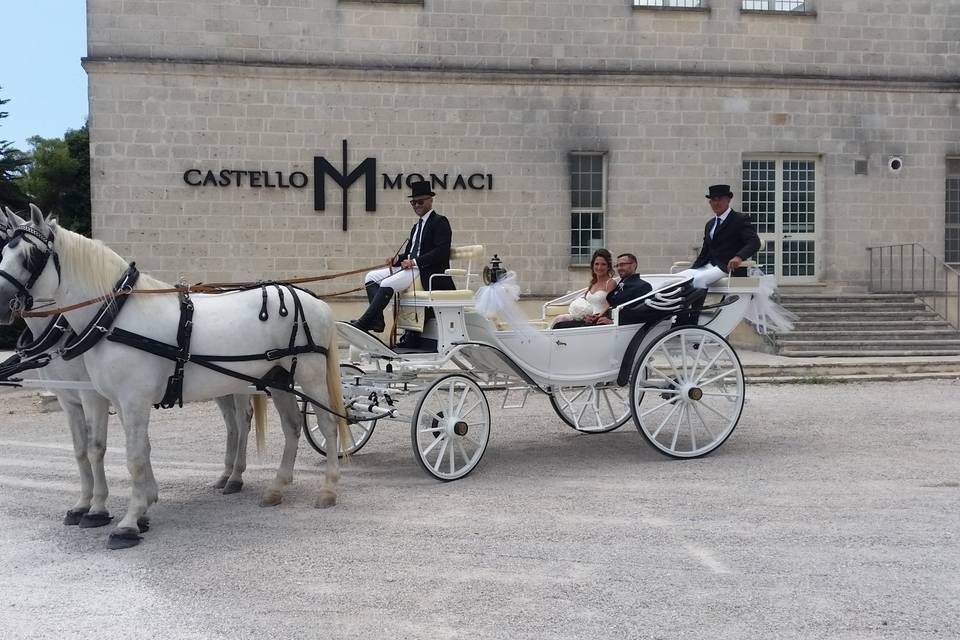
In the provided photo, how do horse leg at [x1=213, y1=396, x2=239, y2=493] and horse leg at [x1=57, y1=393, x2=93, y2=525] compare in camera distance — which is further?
horse leg at [x1=213, y1=396, x2=239, y2=493]

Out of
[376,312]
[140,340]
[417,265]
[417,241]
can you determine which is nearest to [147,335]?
[140,340]

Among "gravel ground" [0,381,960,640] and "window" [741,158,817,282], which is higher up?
"window" [741,158,817,282]

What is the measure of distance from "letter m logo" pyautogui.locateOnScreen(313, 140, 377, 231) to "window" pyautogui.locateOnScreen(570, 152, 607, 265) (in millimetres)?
3367

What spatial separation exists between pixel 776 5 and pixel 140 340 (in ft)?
45.8

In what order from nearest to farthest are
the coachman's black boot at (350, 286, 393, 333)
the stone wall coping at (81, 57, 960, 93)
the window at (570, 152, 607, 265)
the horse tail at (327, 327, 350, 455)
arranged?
the horse tail at (327, 327, 350, 455)
the coachman's black boot at (350, 286, 393, 333)
the stone wall coping at (81, 57, 960, 93)
the window at (570, 152, 607, 265)

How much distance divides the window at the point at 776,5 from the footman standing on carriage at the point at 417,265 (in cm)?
1069

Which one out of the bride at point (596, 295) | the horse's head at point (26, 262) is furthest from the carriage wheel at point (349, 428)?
the horse's head at point (26, 262)

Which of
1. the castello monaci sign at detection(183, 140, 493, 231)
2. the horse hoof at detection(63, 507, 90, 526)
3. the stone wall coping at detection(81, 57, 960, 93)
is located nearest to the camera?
the horse hoof at detection(63, 507, 90, 526)

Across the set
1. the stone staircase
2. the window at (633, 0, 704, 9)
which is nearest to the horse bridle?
the stone staircase

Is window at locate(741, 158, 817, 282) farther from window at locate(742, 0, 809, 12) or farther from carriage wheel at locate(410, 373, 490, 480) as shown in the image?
carriage wheel at locate(410, 373, 490, 480)

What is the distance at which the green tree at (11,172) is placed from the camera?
107ft

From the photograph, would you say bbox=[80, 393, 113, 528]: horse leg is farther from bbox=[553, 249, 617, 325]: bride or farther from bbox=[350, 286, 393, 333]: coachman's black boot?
bbox=[553, 249, 617, 325]: bride

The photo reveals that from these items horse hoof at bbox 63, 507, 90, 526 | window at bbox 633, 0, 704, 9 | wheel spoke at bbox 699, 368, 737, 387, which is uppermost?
window at bbox 633, 0, 704, 9

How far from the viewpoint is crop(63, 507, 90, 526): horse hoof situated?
601 centimetres
